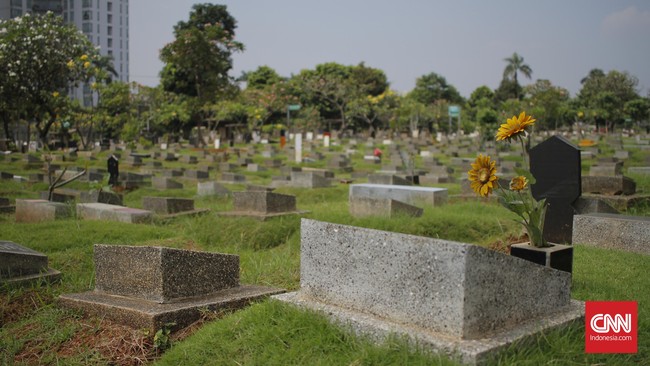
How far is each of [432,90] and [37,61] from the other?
61856 mm

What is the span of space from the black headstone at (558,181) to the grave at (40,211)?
23.0ft

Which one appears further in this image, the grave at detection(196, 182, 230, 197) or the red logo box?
the grave at detection(196, 182, 230, 197)

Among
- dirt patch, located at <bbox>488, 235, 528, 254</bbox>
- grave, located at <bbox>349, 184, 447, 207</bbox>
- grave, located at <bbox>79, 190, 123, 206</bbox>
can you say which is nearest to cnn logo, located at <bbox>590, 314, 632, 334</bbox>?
dirt patch, located at <bbox>488, 235, 528, 254</bbox>

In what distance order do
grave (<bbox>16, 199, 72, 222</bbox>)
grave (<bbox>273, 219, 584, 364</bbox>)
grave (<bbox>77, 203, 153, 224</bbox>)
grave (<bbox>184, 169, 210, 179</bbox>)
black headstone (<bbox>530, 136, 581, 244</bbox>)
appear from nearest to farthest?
grave (<bbox>273, 219, 584, 364</bbox>) < black headstone (<bbox>530, 136, 581, 244</bbox>) < grave (<bbox>77, 203, 153, 224</bbox>) < grave (<bbox>16, 199, 72, 222</bbox>) < grave (<bbox>184, 169, 210, 179</bbox>)

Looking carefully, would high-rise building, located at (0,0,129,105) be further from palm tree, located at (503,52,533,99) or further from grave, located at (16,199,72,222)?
grave, located at (16,199,72,222)

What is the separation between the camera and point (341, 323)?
3.66 metres

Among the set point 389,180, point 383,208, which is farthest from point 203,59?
point 383,208

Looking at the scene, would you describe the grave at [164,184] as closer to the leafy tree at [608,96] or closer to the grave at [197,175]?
the grave at [197,175]

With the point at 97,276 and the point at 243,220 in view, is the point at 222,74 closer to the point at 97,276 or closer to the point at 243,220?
the point at 243,220

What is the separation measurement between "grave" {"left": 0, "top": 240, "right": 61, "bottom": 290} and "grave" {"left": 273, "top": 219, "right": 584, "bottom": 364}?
3028mm

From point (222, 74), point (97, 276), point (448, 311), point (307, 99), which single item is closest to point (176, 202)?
point (97, 276)

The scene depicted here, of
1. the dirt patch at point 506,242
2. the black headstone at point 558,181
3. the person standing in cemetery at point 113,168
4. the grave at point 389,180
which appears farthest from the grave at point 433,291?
the person standing in cemetery at point 113,168

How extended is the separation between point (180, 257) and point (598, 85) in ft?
204

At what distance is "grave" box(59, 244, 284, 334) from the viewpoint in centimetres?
464
